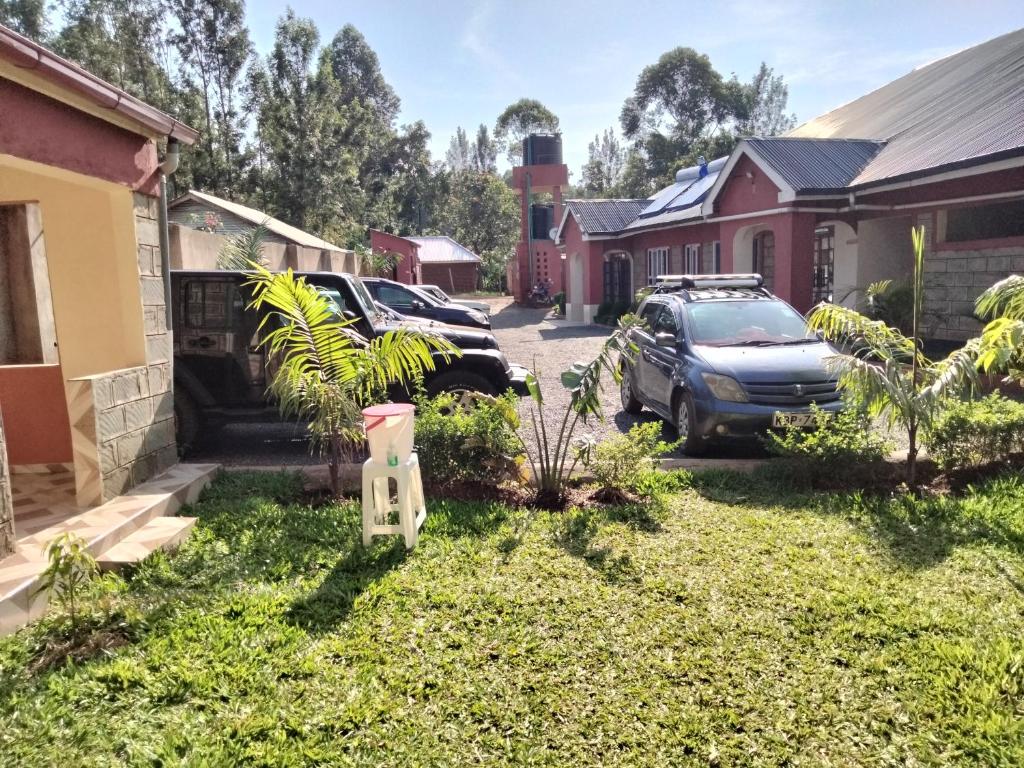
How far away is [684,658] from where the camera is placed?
324 cm

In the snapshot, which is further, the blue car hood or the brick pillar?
the blue car hood

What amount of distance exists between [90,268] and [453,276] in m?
40.1

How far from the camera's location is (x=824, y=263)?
16312 millimetres

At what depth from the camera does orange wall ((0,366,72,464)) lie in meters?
5.80

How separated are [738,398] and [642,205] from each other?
69.5 feet

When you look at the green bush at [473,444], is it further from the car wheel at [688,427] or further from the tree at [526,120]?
the tree at [526,120]

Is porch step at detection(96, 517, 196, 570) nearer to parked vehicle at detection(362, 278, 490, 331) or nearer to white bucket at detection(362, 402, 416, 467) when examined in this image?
white bucket at detection(362, 402, 416, 467)

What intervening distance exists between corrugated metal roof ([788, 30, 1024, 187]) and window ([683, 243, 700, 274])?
4.44 m

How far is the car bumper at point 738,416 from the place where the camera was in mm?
6234

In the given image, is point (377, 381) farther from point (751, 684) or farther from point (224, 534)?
point (751, 684)

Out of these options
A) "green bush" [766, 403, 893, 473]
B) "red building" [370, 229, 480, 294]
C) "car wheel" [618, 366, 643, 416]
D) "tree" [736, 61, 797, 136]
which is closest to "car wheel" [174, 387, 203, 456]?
"car wheel" [618, 366, 643, 416]

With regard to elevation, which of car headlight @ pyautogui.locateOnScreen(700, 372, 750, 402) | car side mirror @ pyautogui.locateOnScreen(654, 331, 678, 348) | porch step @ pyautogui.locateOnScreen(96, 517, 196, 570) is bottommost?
porch step @ pyautogui.locateOnScreen(96, 517, 196, 570)

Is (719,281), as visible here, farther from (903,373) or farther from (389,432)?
(389,432)

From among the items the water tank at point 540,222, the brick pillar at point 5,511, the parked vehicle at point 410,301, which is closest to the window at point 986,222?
the parked vehicle at point 410,301
